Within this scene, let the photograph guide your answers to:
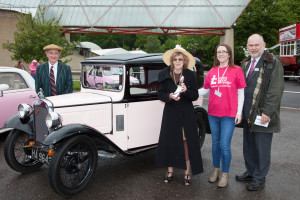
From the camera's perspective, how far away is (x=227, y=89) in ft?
11.9

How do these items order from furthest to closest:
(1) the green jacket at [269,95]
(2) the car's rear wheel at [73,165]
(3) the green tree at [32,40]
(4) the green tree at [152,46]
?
(4) the green tree at [152,46], (3) the green tree at [32,40], (1) the green jacket at [269,95], (2) the car's rear wheel at [73,165]

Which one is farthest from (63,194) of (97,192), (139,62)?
(139,62)

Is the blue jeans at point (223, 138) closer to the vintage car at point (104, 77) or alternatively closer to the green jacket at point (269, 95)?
the green jacket at point (269, 95)

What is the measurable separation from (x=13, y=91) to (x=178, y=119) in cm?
396

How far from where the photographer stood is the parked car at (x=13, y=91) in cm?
555

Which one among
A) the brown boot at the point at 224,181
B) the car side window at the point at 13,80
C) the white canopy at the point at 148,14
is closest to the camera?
the brown boot at the point at 224,181

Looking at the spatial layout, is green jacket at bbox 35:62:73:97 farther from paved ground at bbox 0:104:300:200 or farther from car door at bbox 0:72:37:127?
paved ground at bbox 0:104:300:200

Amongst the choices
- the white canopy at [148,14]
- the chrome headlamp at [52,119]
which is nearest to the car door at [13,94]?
the chrome headlamp at [52,119]

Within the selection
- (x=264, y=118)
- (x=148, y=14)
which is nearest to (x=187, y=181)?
(x=264, y=118)

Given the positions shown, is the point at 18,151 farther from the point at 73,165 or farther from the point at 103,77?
the point at 103,77

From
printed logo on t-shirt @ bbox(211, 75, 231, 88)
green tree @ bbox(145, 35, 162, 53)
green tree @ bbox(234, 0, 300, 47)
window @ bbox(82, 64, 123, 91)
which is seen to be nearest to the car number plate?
window @ bbox(82, 64, 123, 91)

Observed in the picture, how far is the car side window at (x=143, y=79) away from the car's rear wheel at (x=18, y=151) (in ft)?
5.88

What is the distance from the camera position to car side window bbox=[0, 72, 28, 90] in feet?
19.1

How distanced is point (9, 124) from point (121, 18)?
19.7 metres
